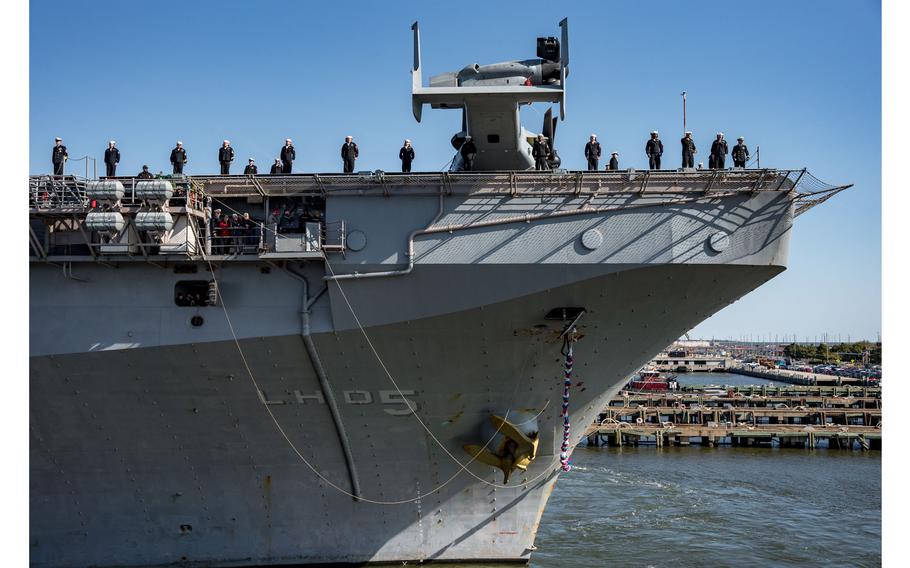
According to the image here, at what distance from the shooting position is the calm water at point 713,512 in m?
15.8

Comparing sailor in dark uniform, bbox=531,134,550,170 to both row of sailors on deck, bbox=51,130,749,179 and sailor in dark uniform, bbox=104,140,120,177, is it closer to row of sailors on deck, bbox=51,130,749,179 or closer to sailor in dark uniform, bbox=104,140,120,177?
row of sailors on deck, bbox=51,130,749,179

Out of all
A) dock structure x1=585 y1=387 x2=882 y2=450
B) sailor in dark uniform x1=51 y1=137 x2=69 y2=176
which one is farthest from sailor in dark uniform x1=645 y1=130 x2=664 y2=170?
dock structure x1=585 y1=387 x2=882 y2=450

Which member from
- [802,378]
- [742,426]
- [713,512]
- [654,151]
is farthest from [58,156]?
[802,378]

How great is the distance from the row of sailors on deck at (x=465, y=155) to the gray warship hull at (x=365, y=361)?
1476 mm

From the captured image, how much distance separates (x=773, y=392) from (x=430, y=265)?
159 feet

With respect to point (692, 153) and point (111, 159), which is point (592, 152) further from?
point (111, 159)

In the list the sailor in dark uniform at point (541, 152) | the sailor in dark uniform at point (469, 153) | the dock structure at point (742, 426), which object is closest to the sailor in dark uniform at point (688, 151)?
the sailor in dark uniform at point (541, 152)

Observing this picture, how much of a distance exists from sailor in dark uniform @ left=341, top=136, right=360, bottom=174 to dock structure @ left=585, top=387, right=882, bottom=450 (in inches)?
916

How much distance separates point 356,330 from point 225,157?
15.4 ft

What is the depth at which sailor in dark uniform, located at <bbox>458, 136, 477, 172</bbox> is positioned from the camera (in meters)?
12.4

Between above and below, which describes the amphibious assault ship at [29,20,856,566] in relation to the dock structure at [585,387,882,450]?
above

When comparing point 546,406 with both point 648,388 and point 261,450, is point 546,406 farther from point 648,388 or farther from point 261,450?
point 648,388

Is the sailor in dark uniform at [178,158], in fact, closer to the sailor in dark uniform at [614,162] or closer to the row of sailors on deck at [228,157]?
the row of sailors on deck at [228,157]

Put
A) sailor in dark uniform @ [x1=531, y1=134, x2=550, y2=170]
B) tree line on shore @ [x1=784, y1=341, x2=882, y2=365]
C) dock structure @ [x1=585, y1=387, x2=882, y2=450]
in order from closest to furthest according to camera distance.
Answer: sailor in dark uniform @ [x1=531, y1=134, x2=550, y2=170]
dock structure @ [x1=585, y1=387, x2=882, y2=450]
tree line on shore @ [x1=784, y1=341, x2=882, y2=365]
